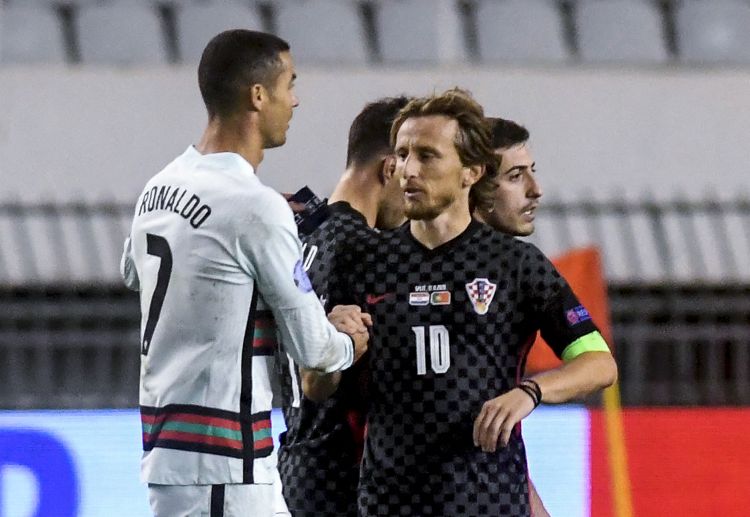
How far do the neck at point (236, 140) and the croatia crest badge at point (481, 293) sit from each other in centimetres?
57

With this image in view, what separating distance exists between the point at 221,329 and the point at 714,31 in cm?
770

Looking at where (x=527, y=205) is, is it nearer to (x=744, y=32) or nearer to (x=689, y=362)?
(x=689, y=362)

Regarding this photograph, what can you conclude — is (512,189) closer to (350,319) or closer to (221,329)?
(350,319)

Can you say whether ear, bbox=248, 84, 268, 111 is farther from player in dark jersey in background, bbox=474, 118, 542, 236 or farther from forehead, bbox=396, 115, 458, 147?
A: player in dark jersey in background, bbox=474, 118, 542, 236

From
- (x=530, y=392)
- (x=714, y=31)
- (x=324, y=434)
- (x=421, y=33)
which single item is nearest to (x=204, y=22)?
(x=421, y=33)

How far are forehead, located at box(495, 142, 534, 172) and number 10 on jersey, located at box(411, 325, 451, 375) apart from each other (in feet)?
2.70

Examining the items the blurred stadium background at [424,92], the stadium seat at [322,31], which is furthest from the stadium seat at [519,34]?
the stadium seat at [322,31]

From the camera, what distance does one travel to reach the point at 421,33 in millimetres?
9852

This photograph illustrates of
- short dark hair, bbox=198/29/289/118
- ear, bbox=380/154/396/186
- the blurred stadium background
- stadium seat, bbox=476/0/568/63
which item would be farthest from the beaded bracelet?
stadium seat, bbox=476/0/568/63

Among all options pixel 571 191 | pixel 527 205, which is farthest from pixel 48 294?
pixel 527 205

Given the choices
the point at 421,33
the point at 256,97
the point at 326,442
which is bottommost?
the point at 326,442

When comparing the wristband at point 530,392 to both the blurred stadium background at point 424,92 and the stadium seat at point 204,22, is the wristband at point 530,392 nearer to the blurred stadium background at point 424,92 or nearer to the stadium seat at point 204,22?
the blurred stadium background at point 424,92

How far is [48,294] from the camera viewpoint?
923 cm

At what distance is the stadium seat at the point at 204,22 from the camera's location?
9.84 metres
